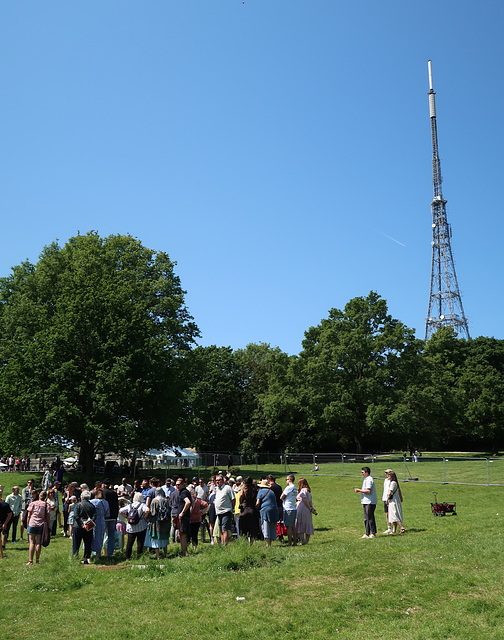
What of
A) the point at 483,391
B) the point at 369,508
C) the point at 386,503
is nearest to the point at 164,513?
the point at 369,508

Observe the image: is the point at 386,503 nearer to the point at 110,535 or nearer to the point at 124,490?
the point at 110,535

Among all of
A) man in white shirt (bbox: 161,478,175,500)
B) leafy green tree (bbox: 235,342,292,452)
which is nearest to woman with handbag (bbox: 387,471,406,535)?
man in white shirt (bbox: 161,478,175,500)

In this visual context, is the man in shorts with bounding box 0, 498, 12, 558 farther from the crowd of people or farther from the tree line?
the tree line

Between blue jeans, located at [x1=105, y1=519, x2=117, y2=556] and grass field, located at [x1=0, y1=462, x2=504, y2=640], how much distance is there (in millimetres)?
535

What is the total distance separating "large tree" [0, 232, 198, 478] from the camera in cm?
3362

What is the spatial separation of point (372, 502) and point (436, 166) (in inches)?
4104

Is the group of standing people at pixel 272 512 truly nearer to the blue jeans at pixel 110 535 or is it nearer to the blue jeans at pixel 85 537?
the blue jeans at pixel 110 535

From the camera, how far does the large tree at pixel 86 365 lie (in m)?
33.6

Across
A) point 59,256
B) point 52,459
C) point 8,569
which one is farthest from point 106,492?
point 52,459

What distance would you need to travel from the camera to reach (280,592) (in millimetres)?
9727

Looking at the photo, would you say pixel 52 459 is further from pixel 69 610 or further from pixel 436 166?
pixel 436 166

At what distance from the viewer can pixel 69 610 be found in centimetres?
982

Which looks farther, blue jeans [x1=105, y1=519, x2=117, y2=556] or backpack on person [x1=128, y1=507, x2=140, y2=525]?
blue jeans [x1=105, y1=519, x2=117, y2=556]

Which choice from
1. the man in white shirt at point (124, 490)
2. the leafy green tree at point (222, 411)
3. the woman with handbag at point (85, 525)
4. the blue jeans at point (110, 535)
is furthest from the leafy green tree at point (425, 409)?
the woman with handbag at point (85, 525)
